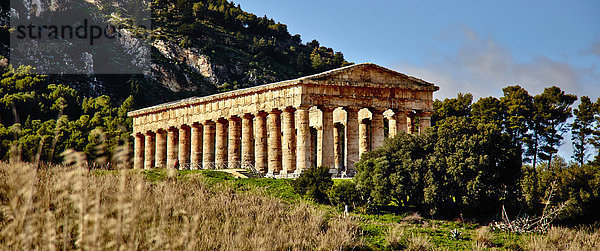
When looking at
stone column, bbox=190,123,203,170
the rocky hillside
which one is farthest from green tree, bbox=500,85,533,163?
the rocky hillside

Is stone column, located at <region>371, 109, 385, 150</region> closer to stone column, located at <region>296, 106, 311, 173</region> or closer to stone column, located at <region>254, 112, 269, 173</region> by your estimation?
stone column, located at <region>296, 106, 311, 173</region>

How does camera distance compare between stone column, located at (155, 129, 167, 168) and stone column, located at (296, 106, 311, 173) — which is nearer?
stone column, located at (296, 106, 311, 173)

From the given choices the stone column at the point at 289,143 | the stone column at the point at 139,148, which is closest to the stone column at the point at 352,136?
the stone column at the point at 289,143

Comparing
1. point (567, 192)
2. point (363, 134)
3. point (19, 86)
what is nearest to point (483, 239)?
point (567, 192)

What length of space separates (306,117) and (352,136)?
12.1 feet

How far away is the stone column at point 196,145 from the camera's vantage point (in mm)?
52062

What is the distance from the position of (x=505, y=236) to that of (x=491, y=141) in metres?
6.55

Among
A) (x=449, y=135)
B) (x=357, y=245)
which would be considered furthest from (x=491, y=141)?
(x=357, y=245)

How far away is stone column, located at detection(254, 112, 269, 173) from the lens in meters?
45.8

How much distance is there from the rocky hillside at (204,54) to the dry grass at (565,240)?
62.1 meters

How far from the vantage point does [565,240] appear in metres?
24.7

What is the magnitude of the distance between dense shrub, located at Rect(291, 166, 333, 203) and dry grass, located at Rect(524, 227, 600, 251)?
10.4 metres

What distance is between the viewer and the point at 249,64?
314 ft

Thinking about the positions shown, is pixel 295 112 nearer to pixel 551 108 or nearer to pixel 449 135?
pixel 449 135
